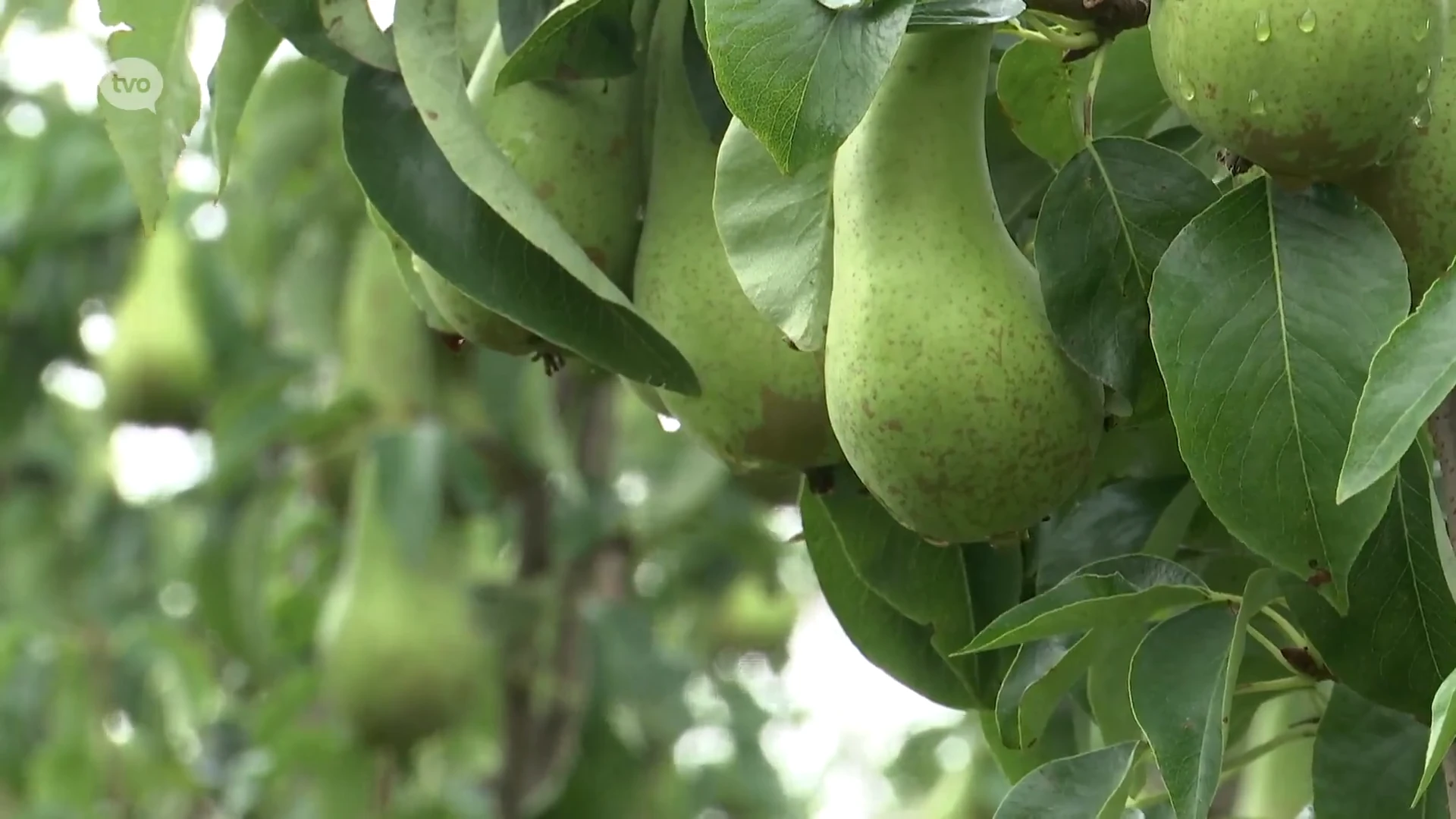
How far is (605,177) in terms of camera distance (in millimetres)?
572

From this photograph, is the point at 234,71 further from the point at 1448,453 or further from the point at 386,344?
the point at 386,344

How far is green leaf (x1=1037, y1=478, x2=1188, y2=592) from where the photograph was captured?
1.91 ft

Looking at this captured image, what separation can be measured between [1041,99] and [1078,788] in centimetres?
20

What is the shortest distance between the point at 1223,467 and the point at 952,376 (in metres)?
0.07

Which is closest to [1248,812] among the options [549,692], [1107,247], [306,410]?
[1107,247]

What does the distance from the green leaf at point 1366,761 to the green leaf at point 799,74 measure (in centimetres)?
24

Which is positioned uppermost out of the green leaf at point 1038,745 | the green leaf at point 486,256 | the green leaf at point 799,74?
the green leaf at point 799,74

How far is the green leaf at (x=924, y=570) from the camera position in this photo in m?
→ 0.57

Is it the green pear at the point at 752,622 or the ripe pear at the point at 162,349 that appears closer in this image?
the ripe pear at the point at 162,349

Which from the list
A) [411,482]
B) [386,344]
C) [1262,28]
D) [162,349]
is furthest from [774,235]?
[162,349]

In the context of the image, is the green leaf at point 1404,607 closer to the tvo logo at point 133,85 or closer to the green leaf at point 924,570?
the green leaf at point 924,570

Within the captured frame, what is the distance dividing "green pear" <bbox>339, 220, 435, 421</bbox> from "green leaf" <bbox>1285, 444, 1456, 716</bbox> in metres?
1.09

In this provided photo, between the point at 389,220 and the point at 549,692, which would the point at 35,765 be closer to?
the point at 549,692

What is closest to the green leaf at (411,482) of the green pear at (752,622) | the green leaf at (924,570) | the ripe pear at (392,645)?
the ripe pear at (392,645)
